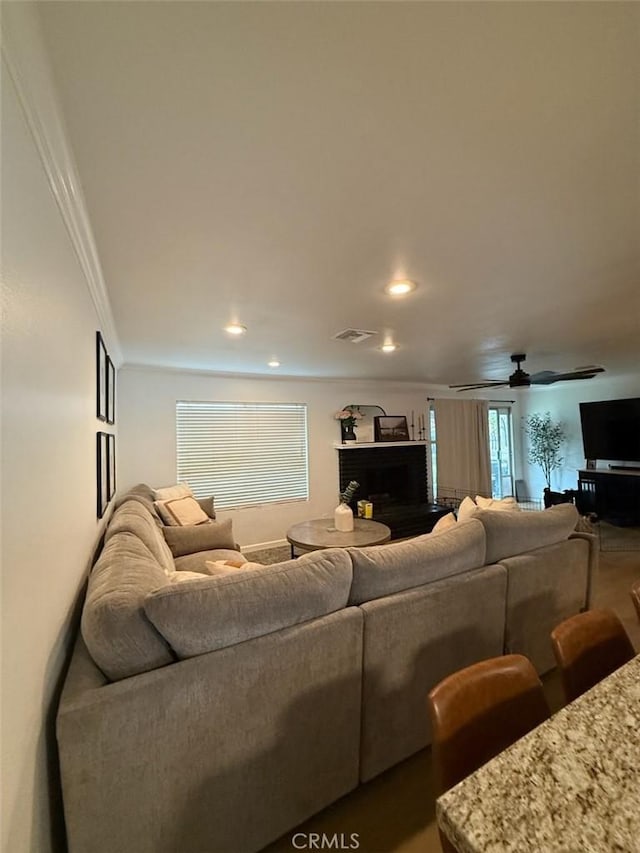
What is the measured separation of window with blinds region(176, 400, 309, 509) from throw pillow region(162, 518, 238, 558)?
1314 millimetres

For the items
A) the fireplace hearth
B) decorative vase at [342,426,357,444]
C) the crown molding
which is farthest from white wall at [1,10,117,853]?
decorative vase at [342,426,357,444]

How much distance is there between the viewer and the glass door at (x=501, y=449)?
298 inches

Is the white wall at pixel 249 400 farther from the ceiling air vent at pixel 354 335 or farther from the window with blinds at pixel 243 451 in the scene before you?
the ceiling air vent at pixel 354 335

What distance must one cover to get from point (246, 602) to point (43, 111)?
1468 mm

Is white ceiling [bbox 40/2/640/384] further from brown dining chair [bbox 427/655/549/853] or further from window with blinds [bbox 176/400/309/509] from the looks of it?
window with blinds [bbox 176/400/309/509]

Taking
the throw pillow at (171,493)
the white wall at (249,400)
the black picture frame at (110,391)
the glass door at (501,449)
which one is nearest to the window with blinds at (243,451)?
the white wall at (249,400)

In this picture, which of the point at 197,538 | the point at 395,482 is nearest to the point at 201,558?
the point at 197,538

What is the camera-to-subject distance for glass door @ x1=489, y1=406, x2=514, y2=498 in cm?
757

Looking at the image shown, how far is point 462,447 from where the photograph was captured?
22.7 feet

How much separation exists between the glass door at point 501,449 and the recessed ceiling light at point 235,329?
246 inches

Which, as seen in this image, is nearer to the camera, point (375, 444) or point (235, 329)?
point (235, 329)

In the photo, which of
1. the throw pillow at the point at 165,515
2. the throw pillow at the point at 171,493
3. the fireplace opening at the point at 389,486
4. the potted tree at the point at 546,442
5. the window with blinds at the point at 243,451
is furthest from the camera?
the potted tree at the point at 546,442

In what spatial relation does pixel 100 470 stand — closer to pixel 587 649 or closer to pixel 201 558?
pixel 201 558

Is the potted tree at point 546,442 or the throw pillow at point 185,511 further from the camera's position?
the potted tree at point 546,442
